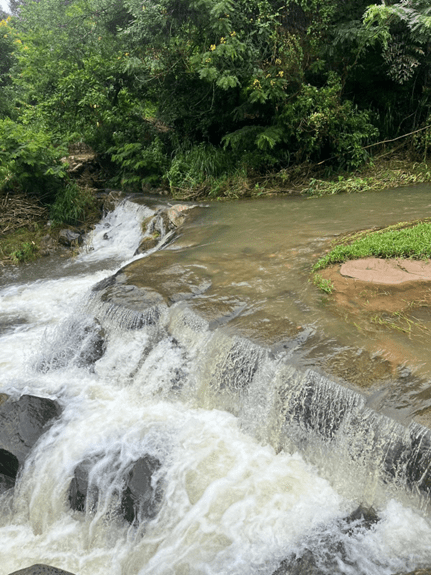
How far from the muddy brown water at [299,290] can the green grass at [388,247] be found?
360 millimetres

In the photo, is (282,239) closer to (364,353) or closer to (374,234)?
(374,234)

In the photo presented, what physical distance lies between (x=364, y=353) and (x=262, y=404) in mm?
981

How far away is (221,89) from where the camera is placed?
11047mm

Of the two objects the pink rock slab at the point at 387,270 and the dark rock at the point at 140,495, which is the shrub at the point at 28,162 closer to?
the pink rock slab at the point at 387,270

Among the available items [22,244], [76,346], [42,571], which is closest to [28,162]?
[22,244]

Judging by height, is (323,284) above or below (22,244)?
below

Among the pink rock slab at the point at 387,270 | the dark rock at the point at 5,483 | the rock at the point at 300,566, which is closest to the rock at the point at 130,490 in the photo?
the dark rock at the point at 5,483

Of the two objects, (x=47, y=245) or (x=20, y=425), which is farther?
(x=47, y=245)

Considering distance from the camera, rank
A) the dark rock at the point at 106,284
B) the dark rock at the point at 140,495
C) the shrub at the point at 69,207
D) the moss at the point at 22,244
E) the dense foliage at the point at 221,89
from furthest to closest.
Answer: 1. the shrub at the point at 69,207
2. the dense foliage at the point at 221,89
3. the moss at the point at 22,244
4. the dark rock at the point at 106,284
5. the dark rock at the point at 140,495

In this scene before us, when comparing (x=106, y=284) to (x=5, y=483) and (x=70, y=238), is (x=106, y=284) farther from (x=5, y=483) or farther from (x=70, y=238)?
(x=70, y=238)

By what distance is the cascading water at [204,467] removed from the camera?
3.02 m

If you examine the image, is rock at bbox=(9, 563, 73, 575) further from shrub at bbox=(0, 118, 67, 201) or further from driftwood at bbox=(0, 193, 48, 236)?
shrub at bbox=(0, 118, 67, 201)

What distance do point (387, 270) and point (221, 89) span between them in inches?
312

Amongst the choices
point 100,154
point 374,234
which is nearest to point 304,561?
point 374,234
